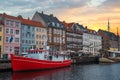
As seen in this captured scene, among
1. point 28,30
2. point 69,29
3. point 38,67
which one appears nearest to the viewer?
point 38,67

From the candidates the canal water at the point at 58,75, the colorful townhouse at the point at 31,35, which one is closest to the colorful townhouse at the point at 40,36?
the colorful townhouse at the point at 31,35

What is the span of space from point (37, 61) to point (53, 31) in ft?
132

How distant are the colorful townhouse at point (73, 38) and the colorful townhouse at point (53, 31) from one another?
4.04 m

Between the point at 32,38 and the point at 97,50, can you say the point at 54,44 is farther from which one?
the point at 97,50

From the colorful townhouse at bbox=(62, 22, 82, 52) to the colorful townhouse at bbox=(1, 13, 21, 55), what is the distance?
1220 inches

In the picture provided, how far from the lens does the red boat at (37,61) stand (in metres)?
59.1

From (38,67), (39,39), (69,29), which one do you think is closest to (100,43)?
(69,29)

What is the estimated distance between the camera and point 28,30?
Result: 88938mm

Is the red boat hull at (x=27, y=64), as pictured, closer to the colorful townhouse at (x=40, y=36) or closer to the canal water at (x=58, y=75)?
the canal water at (x=58, y=75)

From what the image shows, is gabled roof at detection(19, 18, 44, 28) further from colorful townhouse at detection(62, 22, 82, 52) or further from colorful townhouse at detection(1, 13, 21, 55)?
colorful townhouse at detection(62, 22, 82, 52)

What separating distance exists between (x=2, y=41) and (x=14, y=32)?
606 cm

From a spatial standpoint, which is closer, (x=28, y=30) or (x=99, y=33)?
(x=28, y=30)

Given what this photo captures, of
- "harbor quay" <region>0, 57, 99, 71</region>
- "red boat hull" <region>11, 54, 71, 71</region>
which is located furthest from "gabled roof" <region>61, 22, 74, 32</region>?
"red boat hull" <region>11, 54, 71, 71</region>

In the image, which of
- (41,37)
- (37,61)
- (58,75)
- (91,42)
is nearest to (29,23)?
(41,37)
